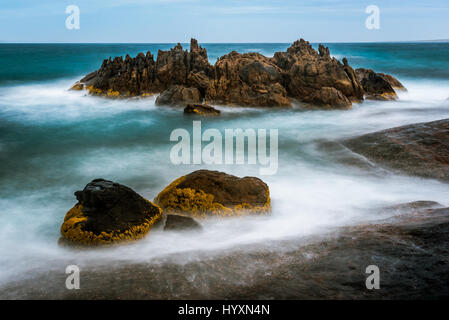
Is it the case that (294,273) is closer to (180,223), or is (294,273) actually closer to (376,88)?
(180,223)

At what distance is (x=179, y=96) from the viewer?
17.7 metres

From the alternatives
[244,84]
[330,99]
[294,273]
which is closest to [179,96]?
[244,84]

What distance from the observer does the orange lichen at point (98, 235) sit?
5.11m

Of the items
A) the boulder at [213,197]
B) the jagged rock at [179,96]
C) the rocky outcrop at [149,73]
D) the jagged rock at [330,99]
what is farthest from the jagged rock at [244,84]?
the boulder at [213,197]

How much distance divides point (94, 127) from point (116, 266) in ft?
37.1

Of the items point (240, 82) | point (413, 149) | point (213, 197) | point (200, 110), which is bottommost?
point (213, 197)

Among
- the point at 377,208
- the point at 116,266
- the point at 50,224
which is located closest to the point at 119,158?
the point at 50,224

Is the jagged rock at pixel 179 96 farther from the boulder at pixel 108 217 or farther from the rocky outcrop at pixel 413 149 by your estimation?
the boulder at pixel 108 217

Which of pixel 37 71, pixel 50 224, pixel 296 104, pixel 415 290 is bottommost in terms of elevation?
pixel 50 224

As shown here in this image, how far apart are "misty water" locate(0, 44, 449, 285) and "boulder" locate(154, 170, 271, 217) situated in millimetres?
225

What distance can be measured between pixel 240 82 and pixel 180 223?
13.3m

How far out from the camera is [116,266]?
4.52 metres

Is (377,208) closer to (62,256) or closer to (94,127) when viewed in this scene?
(62,256)

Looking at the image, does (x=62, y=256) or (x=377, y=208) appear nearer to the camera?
(x=62, y=256)
